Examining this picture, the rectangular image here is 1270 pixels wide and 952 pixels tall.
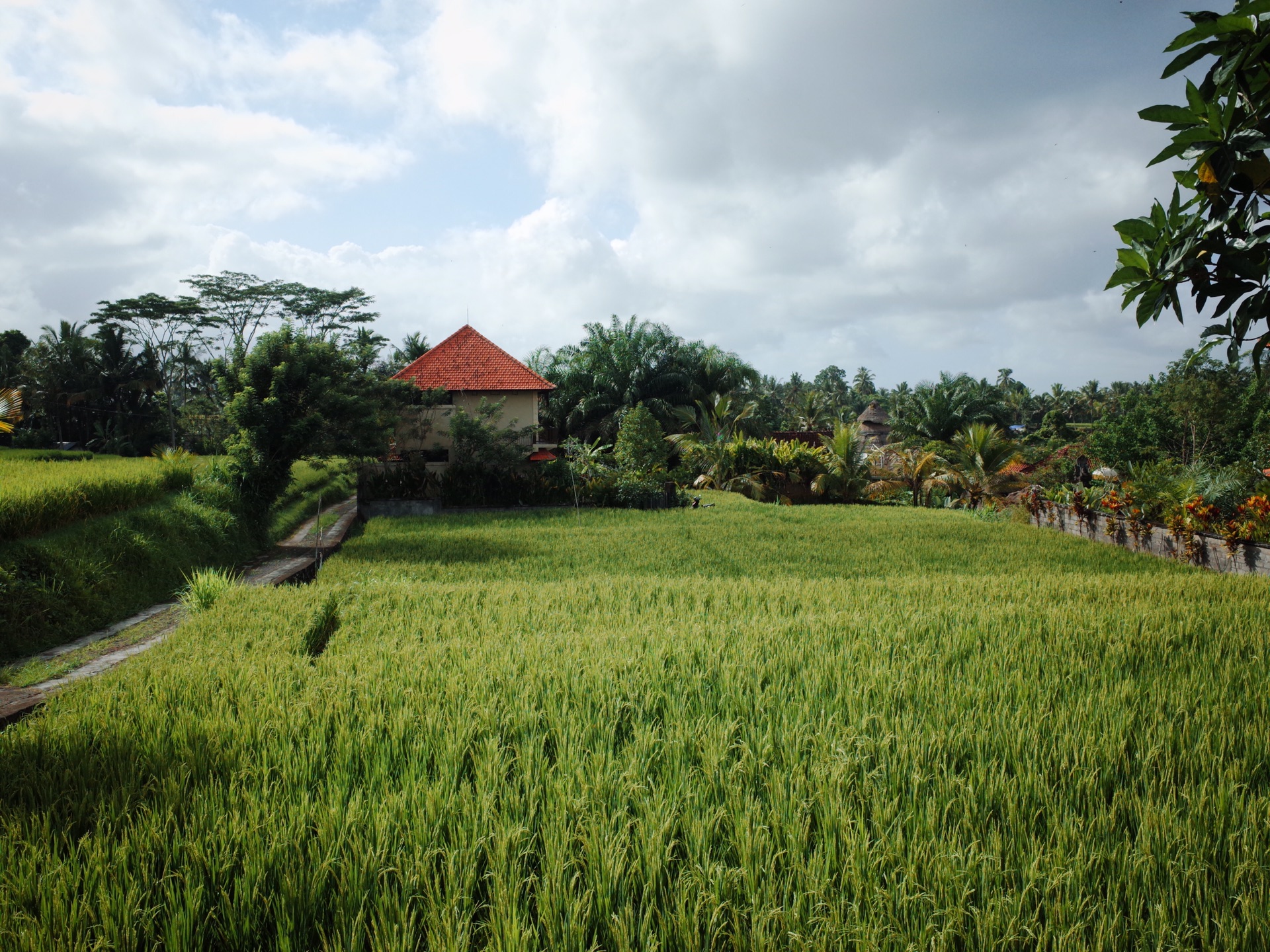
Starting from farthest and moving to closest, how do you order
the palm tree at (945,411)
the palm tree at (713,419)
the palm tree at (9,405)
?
the palm tree at (945,411) < the palm tree at (713,419) < the palm tree at (9,405)

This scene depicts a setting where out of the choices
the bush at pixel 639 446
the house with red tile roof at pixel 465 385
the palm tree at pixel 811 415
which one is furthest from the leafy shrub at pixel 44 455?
the palm tree at pixel 811 415

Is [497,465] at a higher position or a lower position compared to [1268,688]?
higher

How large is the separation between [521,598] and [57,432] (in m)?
37.2

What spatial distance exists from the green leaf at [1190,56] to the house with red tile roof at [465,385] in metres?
16.8

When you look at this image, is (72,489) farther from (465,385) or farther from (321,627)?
(465,385)

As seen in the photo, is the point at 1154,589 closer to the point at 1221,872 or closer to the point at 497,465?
the point at 1221,872

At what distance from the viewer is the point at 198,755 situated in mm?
2598

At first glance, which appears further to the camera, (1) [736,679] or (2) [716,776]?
(1) [736,679]

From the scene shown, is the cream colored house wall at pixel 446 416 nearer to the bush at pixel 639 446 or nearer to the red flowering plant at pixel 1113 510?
the bush at pixel 639 446

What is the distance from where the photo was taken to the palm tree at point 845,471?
71.6ft

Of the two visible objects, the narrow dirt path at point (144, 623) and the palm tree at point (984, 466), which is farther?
the palm tree at point (984, 466)

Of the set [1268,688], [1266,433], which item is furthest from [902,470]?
[1268,688]

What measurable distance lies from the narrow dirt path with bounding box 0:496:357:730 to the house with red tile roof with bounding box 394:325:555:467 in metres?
4.94

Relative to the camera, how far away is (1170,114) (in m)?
1.69
